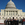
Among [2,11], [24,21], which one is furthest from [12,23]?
[2,11]

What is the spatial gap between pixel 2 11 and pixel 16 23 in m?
32.5

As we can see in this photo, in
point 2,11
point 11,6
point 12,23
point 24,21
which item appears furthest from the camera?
point 11,6

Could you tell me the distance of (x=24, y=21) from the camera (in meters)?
24.0

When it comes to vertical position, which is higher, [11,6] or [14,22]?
[11,6]

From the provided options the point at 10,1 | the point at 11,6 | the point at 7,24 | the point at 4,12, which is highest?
the point at 10,1

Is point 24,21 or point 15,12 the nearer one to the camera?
point 24,21

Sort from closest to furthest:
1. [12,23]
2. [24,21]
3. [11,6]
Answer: [12,23]
[24,21]
[11,6]

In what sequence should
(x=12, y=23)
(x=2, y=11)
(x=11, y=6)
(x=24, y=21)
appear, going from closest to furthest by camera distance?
1. (x=12, y=23)
2. (x=24, y=21)
3. (x=2, y=11)
4. (x=11, y=6)

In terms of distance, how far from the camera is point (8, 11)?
2109 inches

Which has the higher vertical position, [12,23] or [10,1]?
[10,1]

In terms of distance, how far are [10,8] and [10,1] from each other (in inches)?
238

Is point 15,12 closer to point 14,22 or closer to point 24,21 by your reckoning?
point 24,21

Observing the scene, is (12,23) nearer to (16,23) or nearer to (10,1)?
(16,23)

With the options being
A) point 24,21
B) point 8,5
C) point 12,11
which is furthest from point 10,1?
point 24,21
